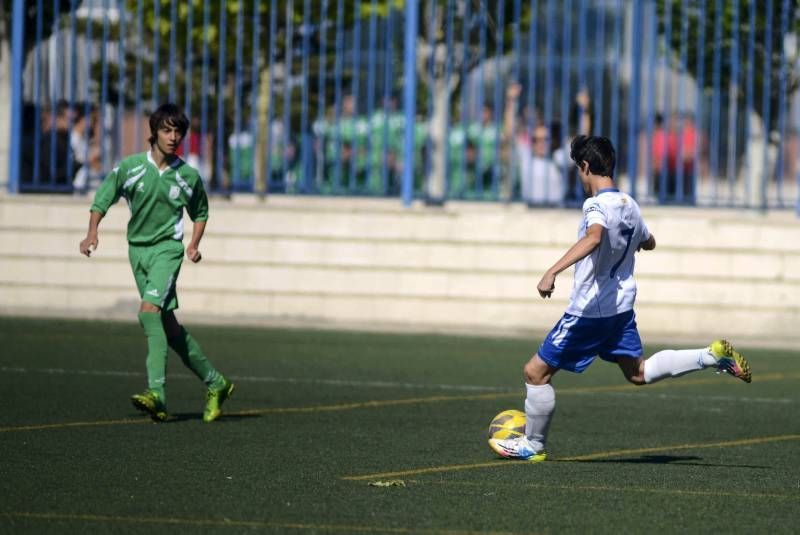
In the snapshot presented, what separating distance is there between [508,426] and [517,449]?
163 mm

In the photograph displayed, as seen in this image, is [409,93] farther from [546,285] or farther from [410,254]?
[546,285]

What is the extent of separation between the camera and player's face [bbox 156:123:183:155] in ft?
32.4

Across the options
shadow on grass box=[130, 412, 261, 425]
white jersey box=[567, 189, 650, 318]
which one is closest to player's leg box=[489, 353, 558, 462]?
white jersey box=[567, 189, 650, 318]

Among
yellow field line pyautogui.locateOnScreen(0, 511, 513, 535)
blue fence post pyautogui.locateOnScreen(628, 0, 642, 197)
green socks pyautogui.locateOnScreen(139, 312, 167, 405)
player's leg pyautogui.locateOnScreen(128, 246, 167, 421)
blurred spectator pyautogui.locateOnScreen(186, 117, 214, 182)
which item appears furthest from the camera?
blurred spectator pyautogui.locateOnScreen(186, 117, 214, 182)

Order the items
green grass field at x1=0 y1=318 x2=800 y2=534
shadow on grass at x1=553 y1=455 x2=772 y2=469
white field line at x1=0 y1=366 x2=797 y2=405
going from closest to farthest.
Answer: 1. green grass field at x1=0 y1=318 x2=800 y2=534
2. shadow on grass at x1=553 y1=455 x2=772 y2=469
3. white field line at x1=0 y1=366 x2=797 y2=405

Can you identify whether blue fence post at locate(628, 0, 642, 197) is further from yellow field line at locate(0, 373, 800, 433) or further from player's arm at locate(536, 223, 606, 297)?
player's arm at locate(536, 223, 606, 297)

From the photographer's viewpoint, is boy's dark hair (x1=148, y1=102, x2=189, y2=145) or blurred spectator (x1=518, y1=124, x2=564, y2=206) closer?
boy's dark hair (x1=148, y1=102, x2=189, y2=145)

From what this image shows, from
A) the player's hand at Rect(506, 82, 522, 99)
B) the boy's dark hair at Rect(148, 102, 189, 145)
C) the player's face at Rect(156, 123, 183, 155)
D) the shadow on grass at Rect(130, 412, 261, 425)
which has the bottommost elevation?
the shadow on grass at Rect(130, 412, 261, 425)

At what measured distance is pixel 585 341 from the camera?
8367 millimetres

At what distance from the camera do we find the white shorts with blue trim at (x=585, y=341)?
834 cm

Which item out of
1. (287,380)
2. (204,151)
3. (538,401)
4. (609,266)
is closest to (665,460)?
(538,401)

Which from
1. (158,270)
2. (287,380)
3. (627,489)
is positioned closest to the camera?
(627,489)

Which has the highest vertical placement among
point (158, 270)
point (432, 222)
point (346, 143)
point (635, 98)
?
point (635, 98)

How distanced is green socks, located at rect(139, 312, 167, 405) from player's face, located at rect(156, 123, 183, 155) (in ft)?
3.06
